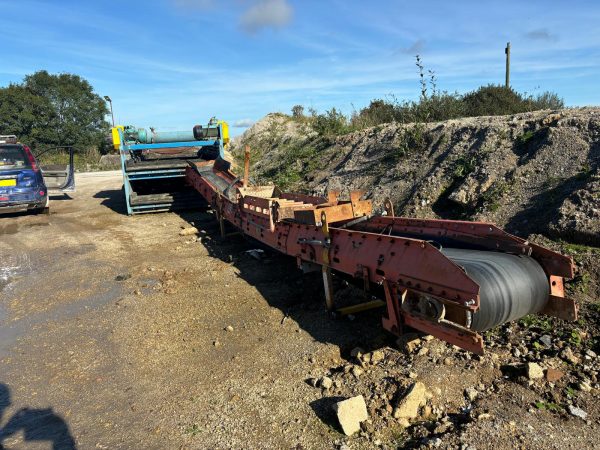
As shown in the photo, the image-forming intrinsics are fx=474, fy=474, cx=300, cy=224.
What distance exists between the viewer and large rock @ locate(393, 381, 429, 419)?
317 centimetres

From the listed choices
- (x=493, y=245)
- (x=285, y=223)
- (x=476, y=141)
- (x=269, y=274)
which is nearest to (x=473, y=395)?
(x=493, y=245)

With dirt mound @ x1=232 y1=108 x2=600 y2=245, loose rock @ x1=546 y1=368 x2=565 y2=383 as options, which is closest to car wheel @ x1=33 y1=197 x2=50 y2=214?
dirt mound @ x1=232 y1=108 x2=600 y2=245

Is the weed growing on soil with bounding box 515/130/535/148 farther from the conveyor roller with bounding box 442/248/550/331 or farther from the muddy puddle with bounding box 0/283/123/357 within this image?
the muddy puddle with bounding box 0/283/123/357

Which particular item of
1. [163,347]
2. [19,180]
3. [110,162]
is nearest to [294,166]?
[19,180]

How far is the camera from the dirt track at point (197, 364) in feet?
10.3

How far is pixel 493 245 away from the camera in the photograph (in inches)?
155

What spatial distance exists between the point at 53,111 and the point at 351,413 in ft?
168

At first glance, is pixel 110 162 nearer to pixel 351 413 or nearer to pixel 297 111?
pixel 297 111

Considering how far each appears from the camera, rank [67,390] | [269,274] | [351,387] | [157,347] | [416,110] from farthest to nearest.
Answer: [416,110], [269,274], [157,347], [67,390], [351,387]

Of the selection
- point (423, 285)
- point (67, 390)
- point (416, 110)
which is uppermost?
point (416, 110)

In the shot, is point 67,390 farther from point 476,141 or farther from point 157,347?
point 476,141

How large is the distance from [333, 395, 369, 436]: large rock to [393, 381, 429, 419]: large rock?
223mm

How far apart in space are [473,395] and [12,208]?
412 inches

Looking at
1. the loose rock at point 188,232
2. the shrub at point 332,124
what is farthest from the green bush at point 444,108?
the loose rock at point 188,232
